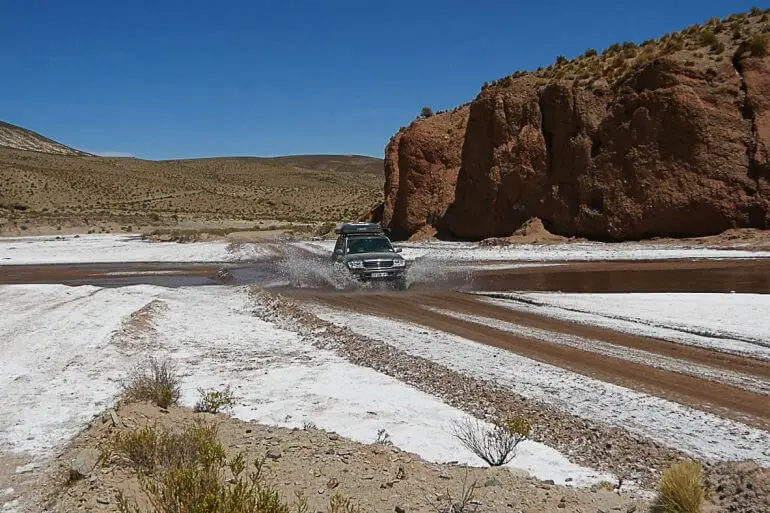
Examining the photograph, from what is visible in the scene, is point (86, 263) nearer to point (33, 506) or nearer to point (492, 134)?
point (492, 134)

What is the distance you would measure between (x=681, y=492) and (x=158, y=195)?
394 feet

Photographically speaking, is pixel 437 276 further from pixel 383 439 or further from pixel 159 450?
pixel 159 450

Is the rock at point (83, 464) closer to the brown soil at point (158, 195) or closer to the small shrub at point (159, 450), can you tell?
the small shrub at point (159, 450)

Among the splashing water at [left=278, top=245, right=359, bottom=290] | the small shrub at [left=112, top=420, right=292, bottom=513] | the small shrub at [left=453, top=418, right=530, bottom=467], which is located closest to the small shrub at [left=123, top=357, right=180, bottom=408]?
the small shrub at [left=112, top=420, right=292, bottom=513]

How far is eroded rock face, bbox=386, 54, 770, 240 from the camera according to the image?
32.9 m

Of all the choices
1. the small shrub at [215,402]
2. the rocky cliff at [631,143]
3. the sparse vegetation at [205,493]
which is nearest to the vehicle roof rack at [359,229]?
the rocky cliff at [631,143]

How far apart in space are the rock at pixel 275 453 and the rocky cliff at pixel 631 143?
31788 mm

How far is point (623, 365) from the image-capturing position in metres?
9.90

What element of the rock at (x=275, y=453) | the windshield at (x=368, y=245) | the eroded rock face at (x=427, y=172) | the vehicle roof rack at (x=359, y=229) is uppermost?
the eroded rock face at (x=427, y=172)

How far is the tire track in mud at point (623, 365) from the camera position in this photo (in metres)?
7.79

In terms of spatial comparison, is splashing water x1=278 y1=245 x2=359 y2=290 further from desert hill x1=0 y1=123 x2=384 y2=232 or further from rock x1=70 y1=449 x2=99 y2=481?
desert hill x1=0 y1=123 x2=384 y2=232

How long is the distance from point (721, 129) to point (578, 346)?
26.6m

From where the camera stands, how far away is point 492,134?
141 feet

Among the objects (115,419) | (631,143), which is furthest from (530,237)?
(115,419)
